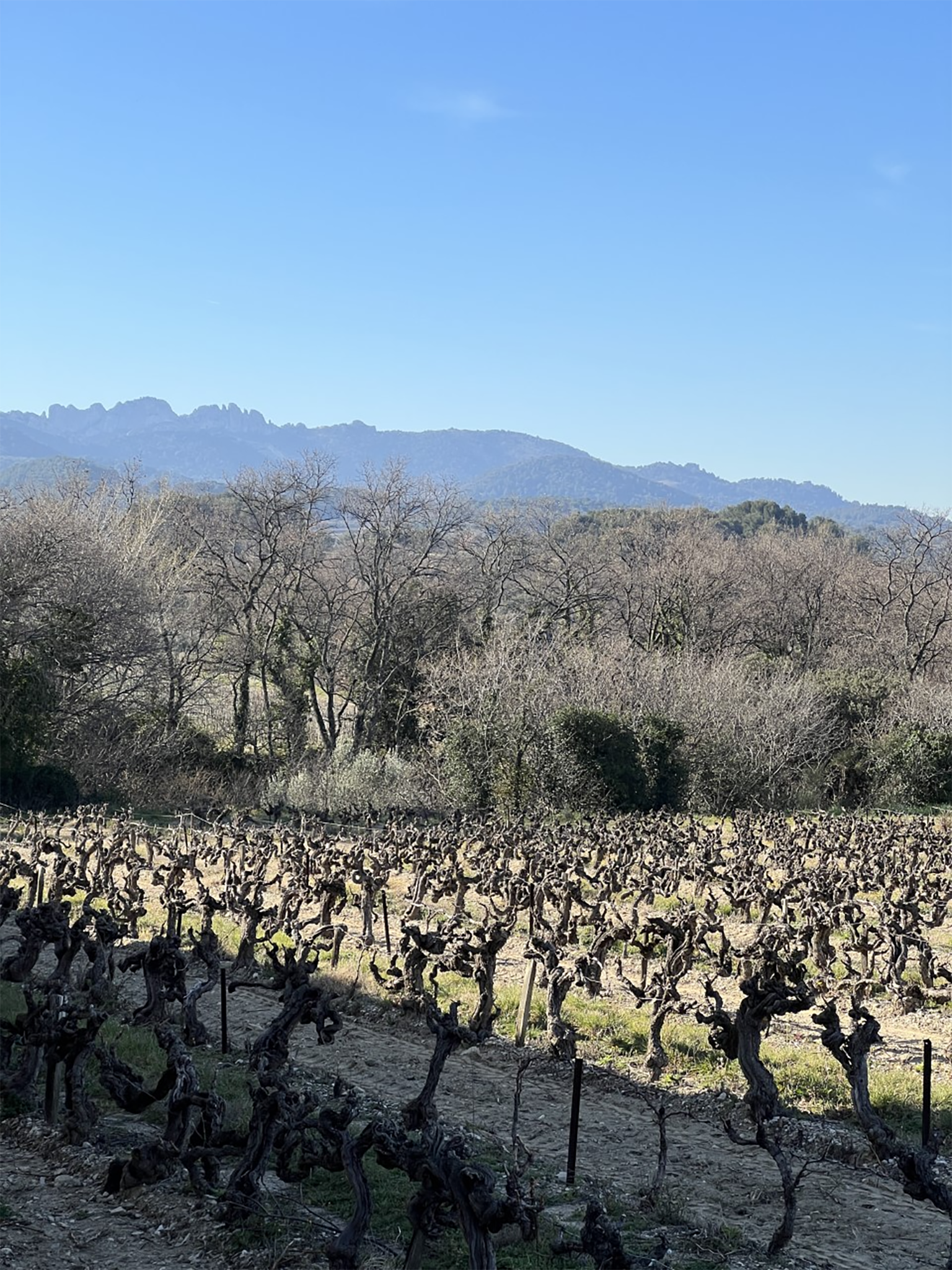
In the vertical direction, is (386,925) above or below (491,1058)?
above

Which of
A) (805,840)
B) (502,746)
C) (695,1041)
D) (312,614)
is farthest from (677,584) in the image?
(695,1041)

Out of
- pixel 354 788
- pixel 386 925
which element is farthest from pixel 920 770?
pixel 386 925

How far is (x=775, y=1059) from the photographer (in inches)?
403

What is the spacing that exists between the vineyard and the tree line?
10018 mm

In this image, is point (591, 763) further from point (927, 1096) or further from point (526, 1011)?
point (927, 1096)

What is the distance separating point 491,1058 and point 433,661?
25.1 metres

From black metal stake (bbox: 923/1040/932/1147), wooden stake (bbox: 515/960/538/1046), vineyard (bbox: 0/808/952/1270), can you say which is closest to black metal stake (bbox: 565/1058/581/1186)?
vineyard (bbox: 0/808/952/1270)

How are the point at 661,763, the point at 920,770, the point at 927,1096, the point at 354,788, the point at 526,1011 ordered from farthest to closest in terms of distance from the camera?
the point at 920,770 < the point at 661,763 < the point at 354,788 < the point at 526,1011 < the point at 927,1096

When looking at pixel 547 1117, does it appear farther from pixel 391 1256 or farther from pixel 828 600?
pixel 828 600

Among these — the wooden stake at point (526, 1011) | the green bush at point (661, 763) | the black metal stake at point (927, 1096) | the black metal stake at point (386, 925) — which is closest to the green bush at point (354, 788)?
the green bush at point (661, 763)

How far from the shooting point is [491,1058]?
1052cm

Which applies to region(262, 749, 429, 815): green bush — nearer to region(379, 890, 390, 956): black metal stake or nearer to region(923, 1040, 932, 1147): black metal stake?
region(379, 890, 390, 956): black metal stake

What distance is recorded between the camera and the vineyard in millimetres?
6445

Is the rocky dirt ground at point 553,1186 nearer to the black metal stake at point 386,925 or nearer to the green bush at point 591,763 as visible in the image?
the black metal stake at point 386,925
